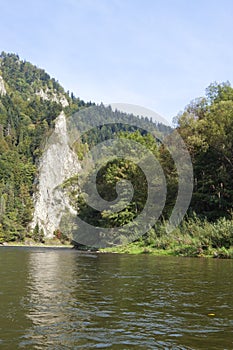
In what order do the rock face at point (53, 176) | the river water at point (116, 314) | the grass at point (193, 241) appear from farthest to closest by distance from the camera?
1. the rock face at point (53, 176)
2. the grass at point (193, 241)
3. the river water at point (116, 314)

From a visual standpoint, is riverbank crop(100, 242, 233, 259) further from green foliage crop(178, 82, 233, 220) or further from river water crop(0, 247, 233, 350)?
river water crop(0, 247, 233, 350)

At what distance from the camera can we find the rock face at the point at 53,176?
491 ft

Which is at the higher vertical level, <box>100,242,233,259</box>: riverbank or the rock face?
the rock face

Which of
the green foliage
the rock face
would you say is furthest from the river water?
the rock face

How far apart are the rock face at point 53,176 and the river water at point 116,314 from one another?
127 metres

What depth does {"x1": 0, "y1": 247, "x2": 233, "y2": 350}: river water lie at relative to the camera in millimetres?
7523

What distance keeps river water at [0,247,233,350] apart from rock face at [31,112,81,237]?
12728cm

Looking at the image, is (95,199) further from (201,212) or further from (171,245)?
(171,245)

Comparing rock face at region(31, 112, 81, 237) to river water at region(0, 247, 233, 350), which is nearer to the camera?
river water at region(0, 247, 233, 350)

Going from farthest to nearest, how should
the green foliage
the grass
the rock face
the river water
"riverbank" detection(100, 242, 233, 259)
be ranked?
the rock face → the green foliage → the grass → "riverbank" detection(100, 242, 233, 259) → the river water

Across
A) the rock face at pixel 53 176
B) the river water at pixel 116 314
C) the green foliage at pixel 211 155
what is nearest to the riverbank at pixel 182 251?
the green foliage at pixel 211 155

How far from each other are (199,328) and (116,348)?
2.28m

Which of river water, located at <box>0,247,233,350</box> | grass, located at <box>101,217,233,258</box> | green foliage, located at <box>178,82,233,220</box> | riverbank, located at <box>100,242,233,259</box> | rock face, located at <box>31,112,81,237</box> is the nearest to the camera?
river water, located at <box>0,247,233,350</box>

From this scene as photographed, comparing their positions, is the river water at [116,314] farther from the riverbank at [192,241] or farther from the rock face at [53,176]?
the rock face at [53,176]
